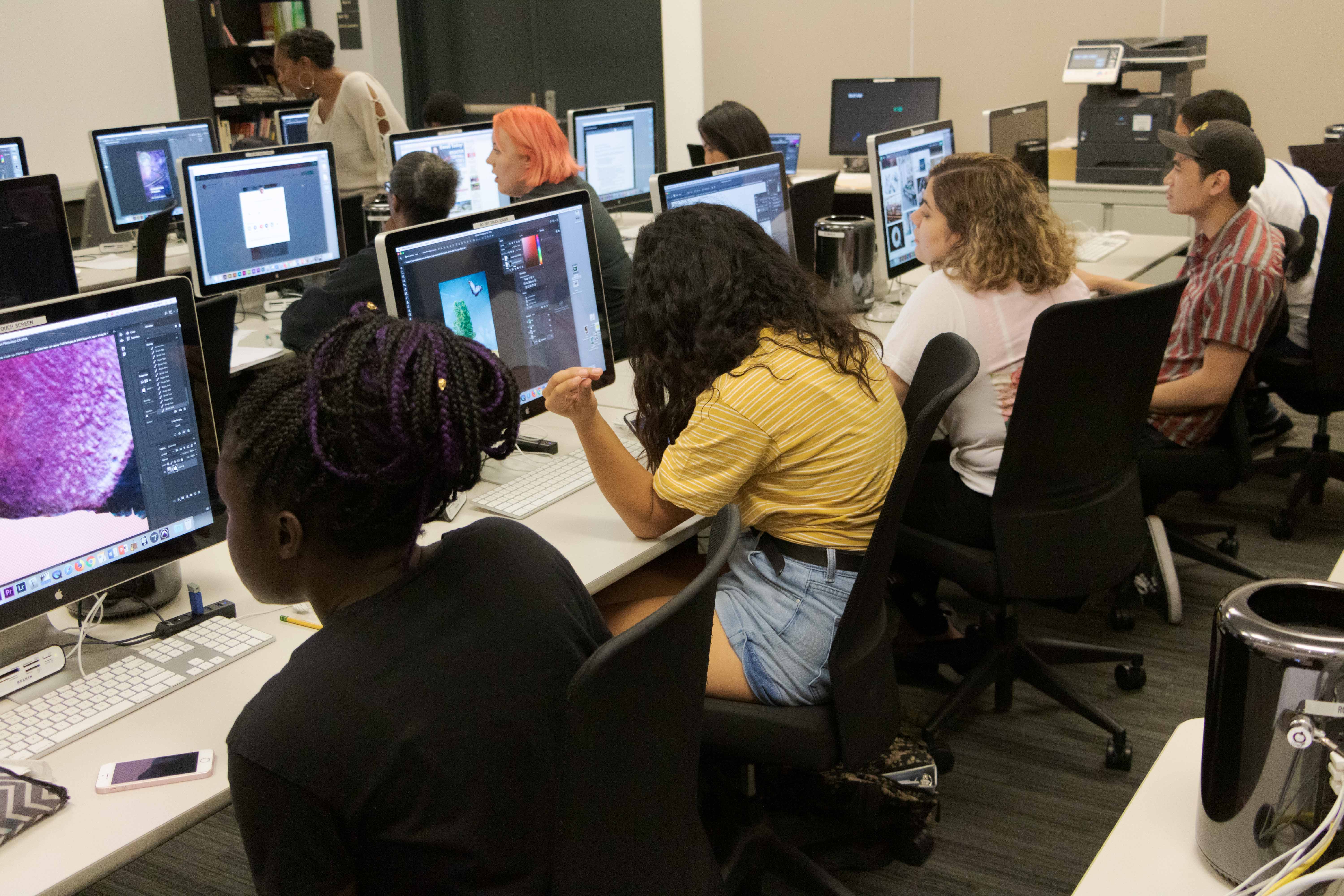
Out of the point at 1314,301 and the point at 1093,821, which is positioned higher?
the point at 1314,301

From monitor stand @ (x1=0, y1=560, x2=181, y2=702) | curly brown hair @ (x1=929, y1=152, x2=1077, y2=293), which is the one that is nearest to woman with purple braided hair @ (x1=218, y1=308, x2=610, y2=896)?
monitor stand @ (x1=0, y1=560, x2=181, y2=702)

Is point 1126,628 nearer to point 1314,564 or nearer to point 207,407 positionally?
point 1314,564

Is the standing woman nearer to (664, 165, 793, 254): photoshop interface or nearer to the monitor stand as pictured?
(664, 165, 793, 254): photoshop interface

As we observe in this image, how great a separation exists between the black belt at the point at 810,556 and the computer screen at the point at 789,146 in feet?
12.8

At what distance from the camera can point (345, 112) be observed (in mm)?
4598

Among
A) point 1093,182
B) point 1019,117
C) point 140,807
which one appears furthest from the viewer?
point 1093,182

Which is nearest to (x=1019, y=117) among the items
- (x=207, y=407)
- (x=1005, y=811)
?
(x=1005, y=811)

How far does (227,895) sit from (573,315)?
4.03ft

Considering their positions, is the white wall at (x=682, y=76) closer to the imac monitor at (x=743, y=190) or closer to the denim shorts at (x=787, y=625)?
the imac monitor at (x=743, y=190)

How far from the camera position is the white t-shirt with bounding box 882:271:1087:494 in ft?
7.24

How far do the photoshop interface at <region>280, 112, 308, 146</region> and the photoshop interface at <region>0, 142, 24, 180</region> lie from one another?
147 cm

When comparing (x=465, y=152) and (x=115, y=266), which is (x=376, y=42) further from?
(x=465, y=152)

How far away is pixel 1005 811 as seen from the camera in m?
2.17

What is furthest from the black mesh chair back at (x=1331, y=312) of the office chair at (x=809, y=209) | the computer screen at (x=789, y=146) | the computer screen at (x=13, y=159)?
the computer screen at (x=13, y=159)
